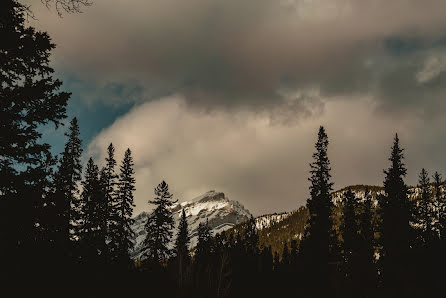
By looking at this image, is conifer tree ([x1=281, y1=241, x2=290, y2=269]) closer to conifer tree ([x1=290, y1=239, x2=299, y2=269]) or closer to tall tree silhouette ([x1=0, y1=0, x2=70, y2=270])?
conifer tree ([x1=290, y1=239, x2=299, y2=269])

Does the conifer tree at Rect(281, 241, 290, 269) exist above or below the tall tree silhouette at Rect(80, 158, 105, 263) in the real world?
below

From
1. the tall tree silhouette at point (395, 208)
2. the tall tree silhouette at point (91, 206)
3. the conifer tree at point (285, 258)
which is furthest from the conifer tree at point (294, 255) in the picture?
the tall tree silhouette at point (91, 206)

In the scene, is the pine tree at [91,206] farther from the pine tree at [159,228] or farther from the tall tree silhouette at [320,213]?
the tall tree silhouette at [320,213]

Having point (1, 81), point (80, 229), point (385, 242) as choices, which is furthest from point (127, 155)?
point (1, 81)

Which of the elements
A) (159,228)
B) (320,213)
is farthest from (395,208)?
(159,228)

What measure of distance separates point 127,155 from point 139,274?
29.7 meters

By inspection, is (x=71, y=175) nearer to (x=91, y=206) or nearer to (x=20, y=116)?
(x=91, y=206)

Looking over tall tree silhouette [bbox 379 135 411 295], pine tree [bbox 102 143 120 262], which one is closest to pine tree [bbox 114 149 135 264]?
pine tree [bbox 102 143 120 262]

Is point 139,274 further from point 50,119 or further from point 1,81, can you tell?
point 1,81

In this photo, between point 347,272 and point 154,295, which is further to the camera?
point 347,272

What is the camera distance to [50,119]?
1115 cm

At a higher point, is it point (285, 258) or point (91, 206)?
point (91, 206)

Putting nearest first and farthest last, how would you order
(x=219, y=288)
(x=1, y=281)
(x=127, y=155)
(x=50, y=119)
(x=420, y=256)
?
(x=219, y=288) < (x=1, y=281) < (x=50, y=119) < (x=420, y=256) < (x=127, y=155)

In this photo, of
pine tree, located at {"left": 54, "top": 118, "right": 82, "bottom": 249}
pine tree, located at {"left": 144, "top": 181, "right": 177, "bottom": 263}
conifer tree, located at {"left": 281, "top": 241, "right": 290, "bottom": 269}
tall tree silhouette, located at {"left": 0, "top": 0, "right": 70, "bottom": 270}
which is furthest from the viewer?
pine tree, located at {"left": 144, "top": 181, "right": 177, "bottom": 263}
